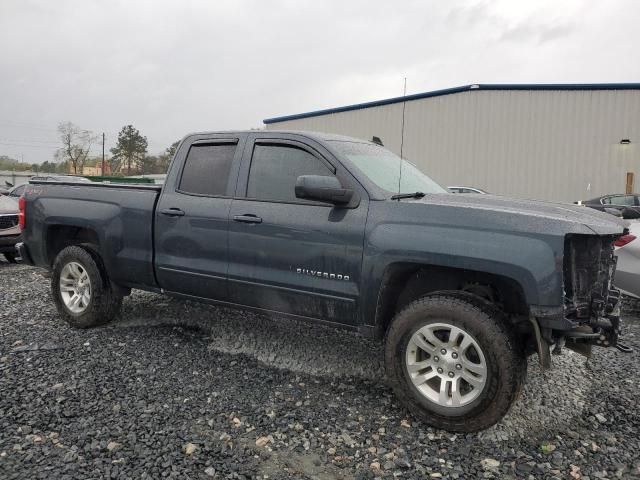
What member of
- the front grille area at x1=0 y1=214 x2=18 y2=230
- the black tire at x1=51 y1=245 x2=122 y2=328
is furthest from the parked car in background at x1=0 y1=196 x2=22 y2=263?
the black tire at x1=51 y1=245 x2=122 y2=328

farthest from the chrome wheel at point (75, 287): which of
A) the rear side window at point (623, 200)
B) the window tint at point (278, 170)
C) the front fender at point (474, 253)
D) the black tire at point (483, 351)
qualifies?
the rear side window at point (623, 200)

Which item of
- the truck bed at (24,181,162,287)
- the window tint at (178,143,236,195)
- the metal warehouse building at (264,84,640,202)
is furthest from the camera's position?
the metal warehouse building at (264,84,640,202)

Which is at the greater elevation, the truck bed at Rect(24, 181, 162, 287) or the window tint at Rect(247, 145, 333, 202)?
the window tint at Rect(247, 145, 333, 202)

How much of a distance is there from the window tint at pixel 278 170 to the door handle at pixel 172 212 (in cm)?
66

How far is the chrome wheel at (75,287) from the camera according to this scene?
4656 millimetres

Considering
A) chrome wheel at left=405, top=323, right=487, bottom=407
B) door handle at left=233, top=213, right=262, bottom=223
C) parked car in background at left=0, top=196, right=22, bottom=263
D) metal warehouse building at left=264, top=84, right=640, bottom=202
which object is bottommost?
chrome wheel at left=405, top=323, right=487, bottom=407

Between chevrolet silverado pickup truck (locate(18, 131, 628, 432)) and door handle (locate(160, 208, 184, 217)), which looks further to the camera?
door handle (locate(160, 208, 184, 217))

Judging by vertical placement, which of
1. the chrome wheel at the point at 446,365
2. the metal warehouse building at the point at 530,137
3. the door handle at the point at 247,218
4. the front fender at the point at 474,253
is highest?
the metal warehouse building at the point at 530,137

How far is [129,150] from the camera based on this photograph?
61750mm

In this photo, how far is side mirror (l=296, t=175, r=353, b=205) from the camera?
320 cm

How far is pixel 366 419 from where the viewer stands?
309 centimetres

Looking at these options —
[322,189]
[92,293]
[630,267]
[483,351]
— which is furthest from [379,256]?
[630,267]

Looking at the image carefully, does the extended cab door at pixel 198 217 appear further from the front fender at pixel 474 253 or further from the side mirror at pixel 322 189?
the front fender at pixel 474 253

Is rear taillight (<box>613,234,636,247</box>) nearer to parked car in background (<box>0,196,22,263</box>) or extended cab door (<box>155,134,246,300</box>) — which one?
extended cab door (<box>155,134,246,300</box>)
